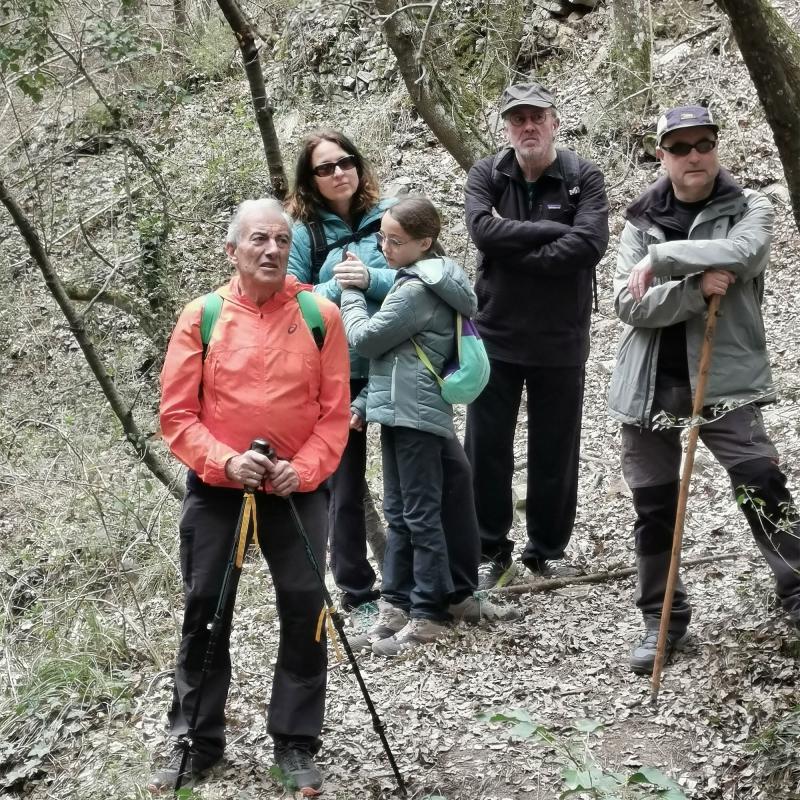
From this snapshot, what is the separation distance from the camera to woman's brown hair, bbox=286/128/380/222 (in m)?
4.50

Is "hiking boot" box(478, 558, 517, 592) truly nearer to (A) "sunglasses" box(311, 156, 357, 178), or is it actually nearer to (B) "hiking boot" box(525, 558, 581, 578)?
(B) "hiking boot" box(525, 558, 581, 578)

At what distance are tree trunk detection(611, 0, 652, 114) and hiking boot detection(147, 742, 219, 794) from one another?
7.99m

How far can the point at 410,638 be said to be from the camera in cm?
448

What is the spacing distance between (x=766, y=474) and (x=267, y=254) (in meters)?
2.10

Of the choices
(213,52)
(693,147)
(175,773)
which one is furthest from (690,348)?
(213,52)

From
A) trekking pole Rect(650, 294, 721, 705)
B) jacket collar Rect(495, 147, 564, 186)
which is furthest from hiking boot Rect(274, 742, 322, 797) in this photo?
jacket collar Rect(495, 147, 564, 186)

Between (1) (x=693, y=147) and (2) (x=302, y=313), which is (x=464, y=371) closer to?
(2) (x=302, y=313)

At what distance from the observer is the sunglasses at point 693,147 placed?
374 cm

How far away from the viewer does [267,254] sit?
11.4ft

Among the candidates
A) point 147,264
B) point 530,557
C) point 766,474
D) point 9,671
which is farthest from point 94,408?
point 766,474

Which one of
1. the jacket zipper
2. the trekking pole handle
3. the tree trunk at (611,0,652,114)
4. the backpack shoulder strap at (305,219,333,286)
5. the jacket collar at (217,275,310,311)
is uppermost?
the tree trunk at (611,0,652,114)

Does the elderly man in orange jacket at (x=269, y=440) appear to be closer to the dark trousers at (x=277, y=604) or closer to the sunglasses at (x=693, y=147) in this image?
the dark trousers at (x=277, y=604)

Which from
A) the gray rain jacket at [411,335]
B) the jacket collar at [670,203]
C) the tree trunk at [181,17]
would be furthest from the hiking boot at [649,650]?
the tree trunk at [181,17]

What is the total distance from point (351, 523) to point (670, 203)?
2.13m
